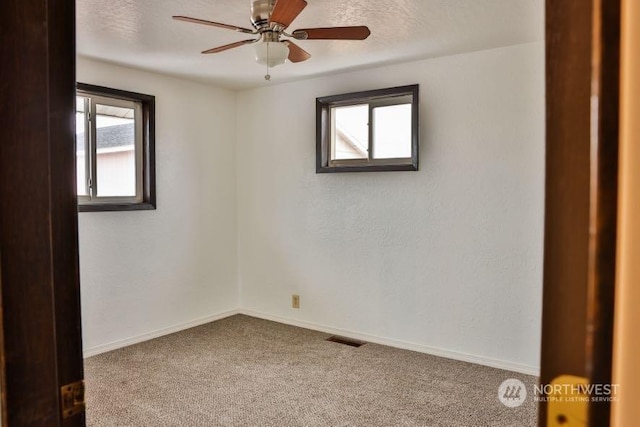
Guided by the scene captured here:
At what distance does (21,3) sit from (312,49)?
110 inches

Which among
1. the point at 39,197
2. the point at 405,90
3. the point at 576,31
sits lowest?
the point at 39,197

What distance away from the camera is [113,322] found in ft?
12.1

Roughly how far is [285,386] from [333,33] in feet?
6.97

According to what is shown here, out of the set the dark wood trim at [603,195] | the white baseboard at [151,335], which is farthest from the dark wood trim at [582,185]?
the white baseboard at [151,335]

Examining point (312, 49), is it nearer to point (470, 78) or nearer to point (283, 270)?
point (470, 78)

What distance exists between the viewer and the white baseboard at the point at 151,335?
3.54 meters

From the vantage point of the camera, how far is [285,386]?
2934mm

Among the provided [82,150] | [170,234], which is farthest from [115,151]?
[170,234]

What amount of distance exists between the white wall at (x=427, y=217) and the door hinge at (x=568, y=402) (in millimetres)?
2850

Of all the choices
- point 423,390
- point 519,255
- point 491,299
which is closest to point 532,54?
point 519,255

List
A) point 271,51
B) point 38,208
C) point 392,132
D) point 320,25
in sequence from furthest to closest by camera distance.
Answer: point 392,132, point 320,25, point 271,51, point 38,208

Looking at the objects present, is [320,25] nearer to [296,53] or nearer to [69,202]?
[296,53]

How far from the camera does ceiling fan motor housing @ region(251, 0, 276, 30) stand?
214 centimetres

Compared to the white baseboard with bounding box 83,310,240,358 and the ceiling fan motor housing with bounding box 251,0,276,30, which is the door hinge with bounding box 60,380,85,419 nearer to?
the ceiling fan motor housing with bounding box 251,0,276,30
